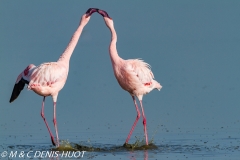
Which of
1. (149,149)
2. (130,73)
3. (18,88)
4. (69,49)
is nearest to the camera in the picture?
(149,149)

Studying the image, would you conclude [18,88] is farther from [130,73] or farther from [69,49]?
[130,73]

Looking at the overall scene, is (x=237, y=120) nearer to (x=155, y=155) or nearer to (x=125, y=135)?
(x=125, y=135)

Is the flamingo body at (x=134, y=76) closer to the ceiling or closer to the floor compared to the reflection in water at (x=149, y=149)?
closer to the ceiling

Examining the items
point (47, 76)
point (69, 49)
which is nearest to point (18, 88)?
point (47, 76)

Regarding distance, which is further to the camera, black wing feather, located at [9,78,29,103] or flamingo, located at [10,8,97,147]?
black wing feather, located at [9,78,29,103]

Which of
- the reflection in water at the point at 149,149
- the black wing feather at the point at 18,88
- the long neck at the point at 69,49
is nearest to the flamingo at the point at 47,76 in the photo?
the long neck at the point at 69,49

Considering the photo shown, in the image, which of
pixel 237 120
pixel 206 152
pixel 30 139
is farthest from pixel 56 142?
pixel 237 120

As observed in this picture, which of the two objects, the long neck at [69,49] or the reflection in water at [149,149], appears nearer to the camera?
the reflection in water at [149,149]

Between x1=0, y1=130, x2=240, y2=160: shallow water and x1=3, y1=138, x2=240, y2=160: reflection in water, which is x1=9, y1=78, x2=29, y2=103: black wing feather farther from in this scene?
x1=3, y1=138, x2=240, y2=160: reflection in water

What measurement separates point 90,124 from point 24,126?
1550mm

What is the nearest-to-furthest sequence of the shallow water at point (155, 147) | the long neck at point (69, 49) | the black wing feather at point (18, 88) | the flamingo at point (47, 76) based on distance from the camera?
the shallow water at point (155, 147)
the flamingo at point (47, 76)
the long neck at point (69, 49)
the black wing feather at point (18, 88)

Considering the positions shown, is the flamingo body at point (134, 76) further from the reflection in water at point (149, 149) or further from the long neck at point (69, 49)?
the reflection in water at point (149, 149)

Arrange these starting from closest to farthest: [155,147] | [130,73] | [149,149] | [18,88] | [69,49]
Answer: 1. [149,149]
2. [155,147]
3. [130,73]
4. [69,49]
5. [18,88]

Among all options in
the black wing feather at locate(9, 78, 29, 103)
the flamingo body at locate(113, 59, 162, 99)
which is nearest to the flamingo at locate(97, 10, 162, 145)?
the flamingo body at locate(113, 59, 162, 99)
